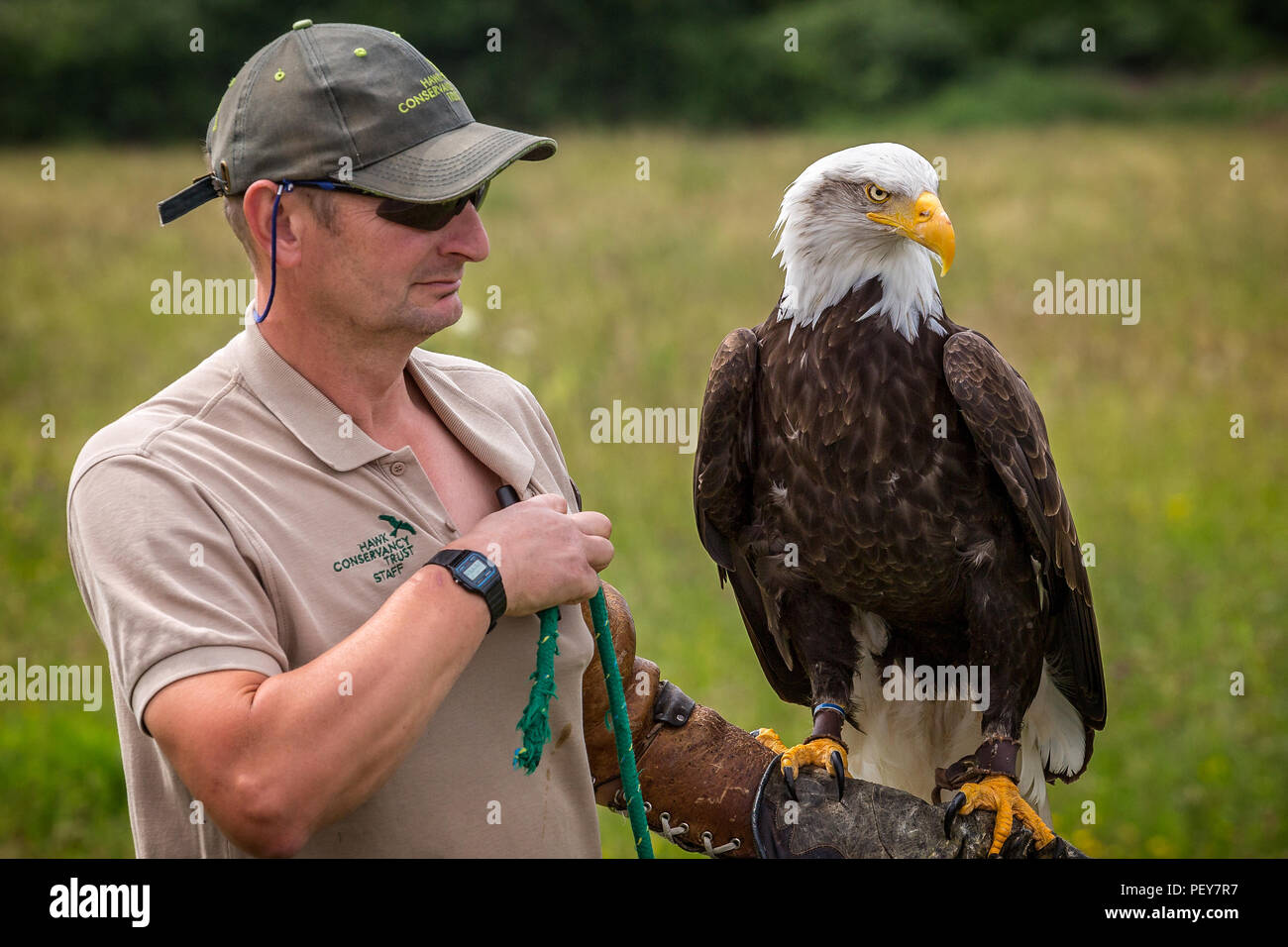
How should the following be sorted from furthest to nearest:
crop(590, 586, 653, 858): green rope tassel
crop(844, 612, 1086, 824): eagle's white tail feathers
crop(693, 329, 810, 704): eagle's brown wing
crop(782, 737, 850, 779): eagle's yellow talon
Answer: crop(844, 612, 1086, 824): eagle's white tail feathers < crop(693, 329, 810, 704): eagle's brown wing < crop(782, 737, 850, 779): eagle's yellow talon < crop(590, 586, 653, 858): green rope tassel

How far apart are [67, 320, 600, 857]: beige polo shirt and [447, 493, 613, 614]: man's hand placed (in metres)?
0.14

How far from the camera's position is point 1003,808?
8.30ft

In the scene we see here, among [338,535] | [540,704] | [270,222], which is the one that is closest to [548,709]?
[540,704]

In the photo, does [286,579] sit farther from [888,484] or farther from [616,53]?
[616,53]

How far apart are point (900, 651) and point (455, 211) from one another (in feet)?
→ 5.59

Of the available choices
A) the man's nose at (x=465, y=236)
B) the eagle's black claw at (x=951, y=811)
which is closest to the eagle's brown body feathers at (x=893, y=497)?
the eagle's black claw at (x=951, y=811)

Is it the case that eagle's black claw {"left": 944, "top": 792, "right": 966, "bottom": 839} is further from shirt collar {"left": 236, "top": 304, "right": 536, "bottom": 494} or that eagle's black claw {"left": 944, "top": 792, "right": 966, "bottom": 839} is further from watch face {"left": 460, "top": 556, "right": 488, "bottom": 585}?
shirt collar {"left": 236, "top": 304, "right": 536, "bottom": 494}

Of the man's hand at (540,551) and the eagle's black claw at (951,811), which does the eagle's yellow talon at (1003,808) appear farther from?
the man's hand at (540,551)

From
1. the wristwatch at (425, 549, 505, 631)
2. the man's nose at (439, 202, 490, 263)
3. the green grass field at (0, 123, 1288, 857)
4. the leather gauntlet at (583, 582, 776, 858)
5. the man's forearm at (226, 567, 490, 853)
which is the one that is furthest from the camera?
the green grass field at (0, 123, 1288, 857)

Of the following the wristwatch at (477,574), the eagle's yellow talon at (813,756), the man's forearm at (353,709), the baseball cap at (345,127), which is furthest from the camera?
the eagle's yellow talon at (813,756)

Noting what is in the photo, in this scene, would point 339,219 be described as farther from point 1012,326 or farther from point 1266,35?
point 1266,35

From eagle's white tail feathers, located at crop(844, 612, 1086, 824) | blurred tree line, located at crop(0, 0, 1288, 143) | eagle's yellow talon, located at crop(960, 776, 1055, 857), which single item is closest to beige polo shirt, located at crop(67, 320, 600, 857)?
eagle's yellow talon, located at crop(960, 776, 1055, 857)

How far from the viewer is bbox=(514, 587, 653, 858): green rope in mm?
1834

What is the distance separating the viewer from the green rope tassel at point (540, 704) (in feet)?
6.01
